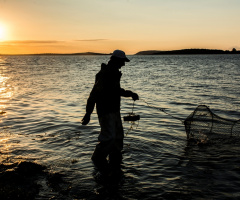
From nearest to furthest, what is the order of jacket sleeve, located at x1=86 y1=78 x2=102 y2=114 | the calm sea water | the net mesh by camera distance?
the calm sea water < jacket sleeve, located at x1=86 y1=78 x2=102 y2=114 < the net mesh

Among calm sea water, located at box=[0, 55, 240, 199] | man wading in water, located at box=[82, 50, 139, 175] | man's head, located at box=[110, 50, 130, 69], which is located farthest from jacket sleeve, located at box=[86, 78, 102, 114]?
calm sea water, located at box=[0, 55, 240, 199]

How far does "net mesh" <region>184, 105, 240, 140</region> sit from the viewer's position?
940 centimetres

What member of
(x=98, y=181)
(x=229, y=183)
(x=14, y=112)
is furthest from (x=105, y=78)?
(x=14, y=112)

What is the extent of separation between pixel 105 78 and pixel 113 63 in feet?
1.37

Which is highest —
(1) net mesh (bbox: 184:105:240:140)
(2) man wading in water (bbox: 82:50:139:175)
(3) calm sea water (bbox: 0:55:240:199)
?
(2) man wading in water (bbox: 82:50:139:175)

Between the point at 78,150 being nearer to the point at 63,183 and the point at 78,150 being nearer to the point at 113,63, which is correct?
the point at 63,183

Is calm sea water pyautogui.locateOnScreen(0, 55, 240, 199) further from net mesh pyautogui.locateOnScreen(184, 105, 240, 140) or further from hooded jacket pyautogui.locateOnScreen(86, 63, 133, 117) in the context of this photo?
hooded jacket pyautogui.locateOnScreen(86, 63, 133, 117)

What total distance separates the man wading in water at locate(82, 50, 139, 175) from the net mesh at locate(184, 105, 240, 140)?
367 cm

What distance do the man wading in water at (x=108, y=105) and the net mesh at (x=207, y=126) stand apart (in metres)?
3.67

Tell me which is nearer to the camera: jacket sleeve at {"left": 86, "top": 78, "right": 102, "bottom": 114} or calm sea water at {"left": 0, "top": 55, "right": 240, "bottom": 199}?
calm sea water at {"left": 0, "top": 55, "right": 240, "bottom": 199}

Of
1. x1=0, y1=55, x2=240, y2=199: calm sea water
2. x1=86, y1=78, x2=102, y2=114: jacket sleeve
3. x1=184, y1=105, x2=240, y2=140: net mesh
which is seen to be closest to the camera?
x1=0, y1=55, x2=240, y2=199: calm sea water

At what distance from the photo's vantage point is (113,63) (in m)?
6.27

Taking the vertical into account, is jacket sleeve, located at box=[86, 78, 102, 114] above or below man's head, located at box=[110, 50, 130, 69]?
below

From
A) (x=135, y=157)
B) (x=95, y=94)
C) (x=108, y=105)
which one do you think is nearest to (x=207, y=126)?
(x=135, y=157)
